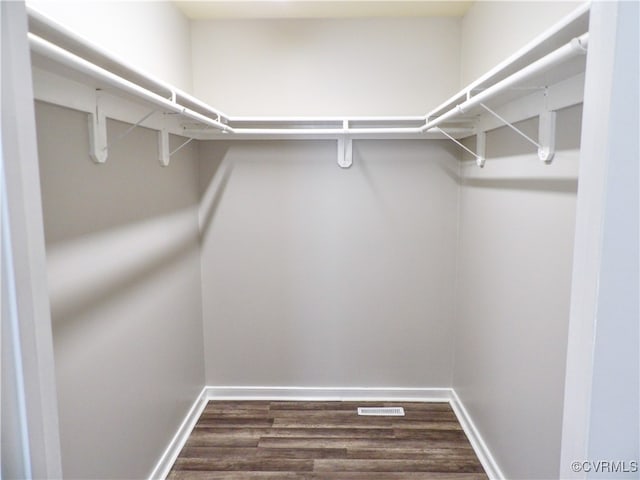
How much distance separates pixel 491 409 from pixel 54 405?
1.91 meters

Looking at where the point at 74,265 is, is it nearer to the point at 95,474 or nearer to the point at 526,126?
the point at 95,474

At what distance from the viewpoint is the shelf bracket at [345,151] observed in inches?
95.0

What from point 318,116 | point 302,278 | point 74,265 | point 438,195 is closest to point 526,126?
point 438,195

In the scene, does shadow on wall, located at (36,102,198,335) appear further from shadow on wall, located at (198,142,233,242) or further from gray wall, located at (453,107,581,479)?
gray wall, located at (453,107,581,479)

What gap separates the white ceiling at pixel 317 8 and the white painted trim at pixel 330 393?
226cm

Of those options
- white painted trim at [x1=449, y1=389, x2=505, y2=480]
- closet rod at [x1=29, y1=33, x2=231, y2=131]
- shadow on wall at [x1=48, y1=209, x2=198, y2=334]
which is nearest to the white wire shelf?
closet rod at [x1=29, y1=33, x2=231, y2=131]

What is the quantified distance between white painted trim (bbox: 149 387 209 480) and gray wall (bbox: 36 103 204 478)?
59mm

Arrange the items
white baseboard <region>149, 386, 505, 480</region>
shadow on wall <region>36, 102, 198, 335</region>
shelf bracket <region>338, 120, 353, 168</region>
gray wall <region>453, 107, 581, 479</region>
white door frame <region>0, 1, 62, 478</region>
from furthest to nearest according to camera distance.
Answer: white baseboard <region>149, 386, 505, 480</region>
shelf bracket <region>338, 120, 353, 168</region>
gray wall <region>453, 107, 581, 479</region>
shadow on wall <region>36, 102, 198, 335</region>
white door frame <region>0, 1, 62, 478</region>

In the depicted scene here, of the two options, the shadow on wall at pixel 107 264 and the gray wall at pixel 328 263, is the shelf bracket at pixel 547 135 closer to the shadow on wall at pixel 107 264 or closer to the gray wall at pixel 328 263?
the gray wall at pixel 328 263

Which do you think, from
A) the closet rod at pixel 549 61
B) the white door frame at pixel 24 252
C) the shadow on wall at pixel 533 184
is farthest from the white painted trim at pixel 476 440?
the white door frame at pixel 24 252

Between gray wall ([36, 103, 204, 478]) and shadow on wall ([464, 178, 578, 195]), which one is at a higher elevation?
shadow on wall ([464, 178, 578, 195])

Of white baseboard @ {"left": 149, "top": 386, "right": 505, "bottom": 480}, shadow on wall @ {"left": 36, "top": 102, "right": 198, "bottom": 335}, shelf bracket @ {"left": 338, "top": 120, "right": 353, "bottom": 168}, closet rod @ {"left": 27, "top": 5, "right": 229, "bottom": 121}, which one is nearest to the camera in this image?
closet rod @ {"left": 27, "top": 5, "right": 229, "bottom": 121}

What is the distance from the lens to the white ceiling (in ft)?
7.00

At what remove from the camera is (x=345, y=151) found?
95.7 inches
